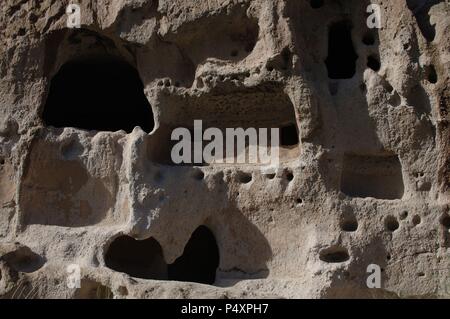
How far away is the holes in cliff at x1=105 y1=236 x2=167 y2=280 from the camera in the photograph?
484cm

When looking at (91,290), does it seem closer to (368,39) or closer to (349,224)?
(349,224)

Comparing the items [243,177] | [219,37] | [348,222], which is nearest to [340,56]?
[219,37]

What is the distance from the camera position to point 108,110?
592cm

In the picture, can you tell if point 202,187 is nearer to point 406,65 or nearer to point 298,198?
point 298,198

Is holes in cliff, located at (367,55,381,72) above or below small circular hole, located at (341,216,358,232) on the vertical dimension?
above

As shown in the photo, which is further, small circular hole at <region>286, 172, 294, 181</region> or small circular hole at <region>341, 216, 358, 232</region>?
small circular hole at <region>286, 172, 294, 181</region>

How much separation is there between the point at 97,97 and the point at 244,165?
72.7 inches

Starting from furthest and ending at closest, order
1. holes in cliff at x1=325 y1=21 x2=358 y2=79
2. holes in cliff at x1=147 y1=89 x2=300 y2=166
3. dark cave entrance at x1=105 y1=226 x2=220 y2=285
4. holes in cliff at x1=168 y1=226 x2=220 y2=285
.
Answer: holes in cliff at x1=168 y1=226 x2=220 y2=285
holes in cliff at x1=325 y1=21 x2=358 y2=79
dark cave entrance at x1=105 y1=226 x2=220 y2=285
holes in cliff at x1=147 y1=89 x2=300 y2=166

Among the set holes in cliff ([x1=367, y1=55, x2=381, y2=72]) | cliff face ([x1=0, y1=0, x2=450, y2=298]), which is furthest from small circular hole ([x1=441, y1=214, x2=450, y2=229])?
holes in cliff ([x1=367, y1=55, x2=381, y2=72])

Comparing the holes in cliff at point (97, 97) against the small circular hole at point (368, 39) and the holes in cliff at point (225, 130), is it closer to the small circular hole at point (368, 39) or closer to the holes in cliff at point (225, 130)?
the holes in cliff at point (225, 130)

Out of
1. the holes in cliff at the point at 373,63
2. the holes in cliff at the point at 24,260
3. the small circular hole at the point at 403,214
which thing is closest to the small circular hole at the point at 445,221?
the small circular hole at the point at 403,214

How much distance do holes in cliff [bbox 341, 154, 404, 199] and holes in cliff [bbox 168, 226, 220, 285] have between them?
140 cm

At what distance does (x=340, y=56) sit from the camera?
16.7 feet

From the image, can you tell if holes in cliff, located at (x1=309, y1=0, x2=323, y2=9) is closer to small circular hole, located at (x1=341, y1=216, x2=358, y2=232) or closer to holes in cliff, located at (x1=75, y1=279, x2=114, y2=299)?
small circular hole, located at (x1=341, y1=216, x2=358, y2=232)
